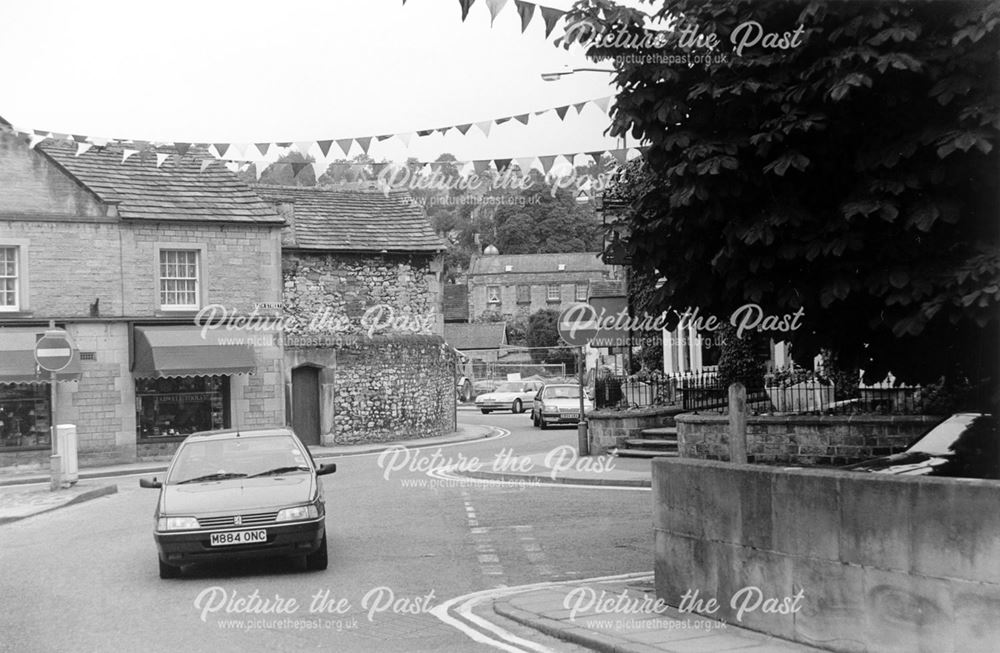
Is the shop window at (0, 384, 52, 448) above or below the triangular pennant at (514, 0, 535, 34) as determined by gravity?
below

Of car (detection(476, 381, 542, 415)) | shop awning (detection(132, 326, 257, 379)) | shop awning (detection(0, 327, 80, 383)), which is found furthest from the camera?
car (detection(476, 381, 542, 415))

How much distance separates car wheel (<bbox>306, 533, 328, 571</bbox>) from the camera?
11.8 m

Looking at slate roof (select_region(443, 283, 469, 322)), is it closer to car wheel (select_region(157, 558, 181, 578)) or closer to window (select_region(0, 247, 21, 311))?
window (select_region(0, 247, 21, 311))

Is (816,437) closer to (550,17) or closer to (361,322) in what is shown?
(550,17)

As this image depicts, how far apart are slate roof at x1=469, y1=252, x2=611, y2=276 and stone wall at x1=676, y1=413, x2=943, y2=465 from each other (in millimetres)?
82122

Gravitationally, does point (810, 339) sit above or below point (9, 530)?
above

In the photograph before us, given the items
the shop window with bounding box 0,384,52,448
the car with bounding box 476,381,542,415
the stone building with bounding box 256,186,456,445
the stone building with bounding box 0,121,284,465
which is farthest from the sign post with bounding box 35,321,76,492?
the car with bounding box 476,381,542,415

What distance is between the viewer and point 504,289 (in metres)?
107

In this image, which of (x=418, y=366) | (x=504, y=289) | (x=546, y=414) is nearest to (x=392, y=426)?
(x=418, y=366)

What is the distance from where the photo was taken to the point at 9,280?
29.2 m

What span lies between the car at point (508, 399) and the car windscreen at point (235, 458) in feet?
136

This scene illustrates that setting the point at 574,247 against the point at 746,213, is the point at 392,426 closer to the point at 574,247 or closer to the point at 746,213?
the point at 746,213

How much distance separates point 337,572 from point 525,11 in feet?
19.7

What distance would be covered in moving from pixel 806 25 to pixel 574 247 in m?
99.4
